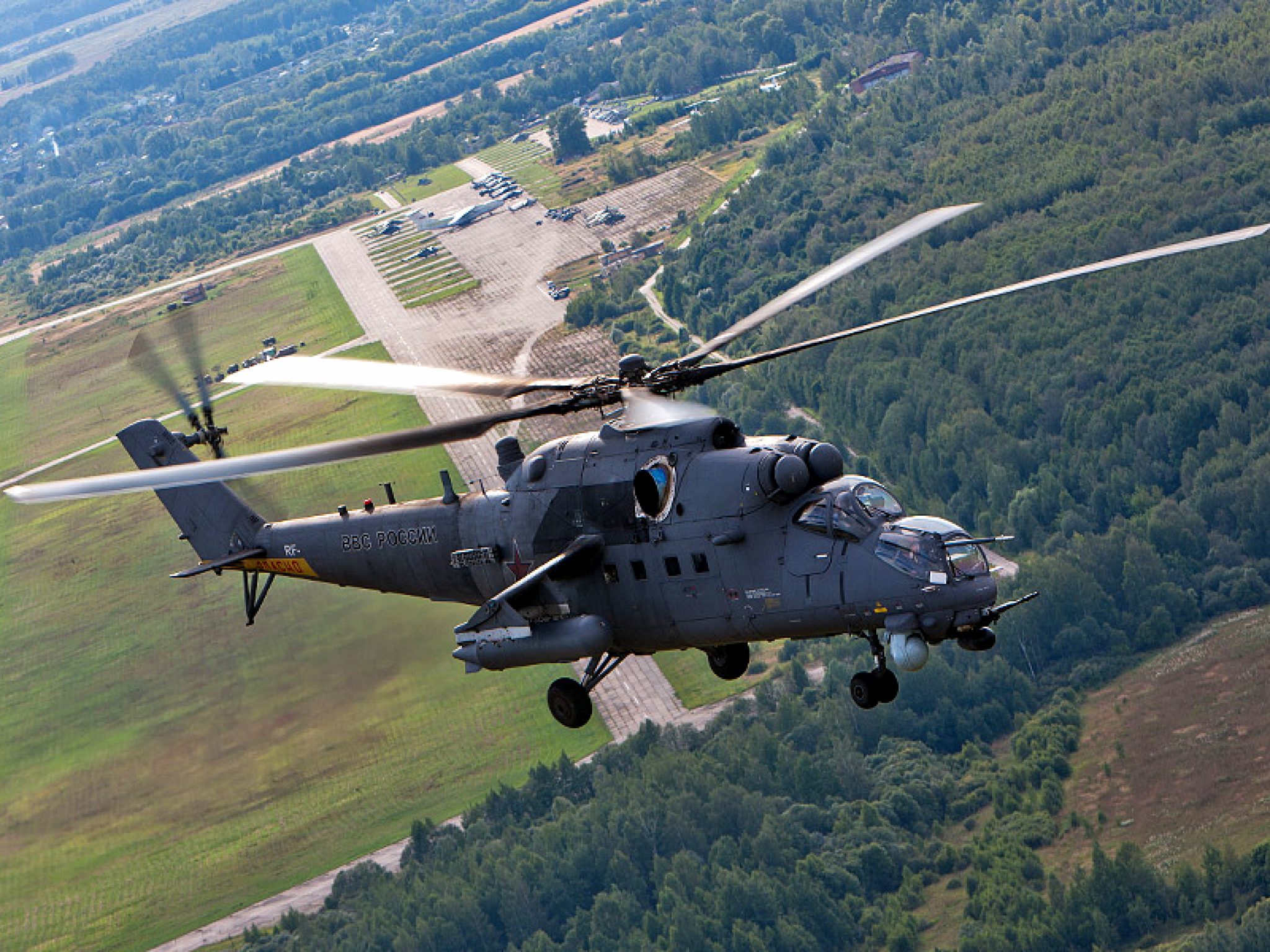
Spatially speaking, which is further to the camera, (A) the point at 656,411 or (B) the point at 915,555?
(B) the point at 915,555

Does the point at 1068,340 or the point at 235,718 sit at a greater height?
the point at 235,718

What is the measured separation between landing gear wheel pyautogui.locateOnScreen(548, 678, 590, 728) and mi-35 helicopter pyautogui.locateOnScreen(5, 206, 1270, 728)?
0.17 feet

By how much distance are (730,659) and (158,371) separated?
17439 mm

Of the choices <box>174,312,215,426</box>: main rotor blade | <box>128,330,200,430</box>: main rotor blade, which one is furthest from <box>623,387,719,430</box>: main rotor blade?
<box>128,330,200,430</box>: main rotor blade

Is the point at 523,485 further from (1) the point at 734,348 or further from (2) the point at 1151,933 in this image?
(1) the point at 734,348

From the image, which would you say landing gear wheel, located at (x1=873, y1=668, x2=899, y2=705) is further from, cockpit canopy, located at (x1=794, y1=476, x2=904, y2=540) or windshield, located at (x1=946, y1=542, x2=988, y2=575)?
cockpit canopy, located at (x1=794, y1=476, x2=904, y2=540)

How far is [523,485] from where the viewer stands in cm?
3778

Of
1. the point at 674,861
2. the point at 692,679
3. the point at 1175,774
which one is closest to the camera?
the point at 1175,774

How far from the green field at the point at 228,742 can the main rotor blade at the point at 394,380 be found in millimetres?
49795

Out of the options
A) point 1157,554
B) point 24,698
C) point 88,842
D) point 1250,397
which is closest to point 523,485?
point 88,842

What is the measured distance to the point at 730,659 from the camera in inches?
1513

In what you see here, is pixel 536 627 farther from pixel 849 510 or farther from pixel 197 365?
pixel 197 365

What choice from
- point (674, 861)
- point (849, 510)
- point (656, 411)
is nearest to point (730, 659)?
point (849, 510)

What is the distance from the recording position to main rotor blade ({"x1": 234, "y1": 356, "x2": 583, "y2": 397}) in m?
34.1
